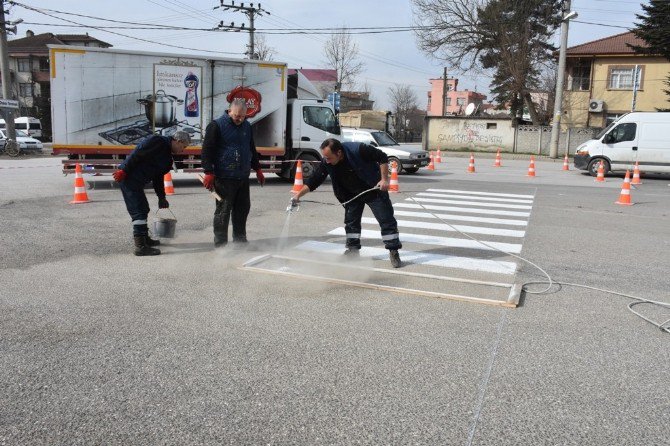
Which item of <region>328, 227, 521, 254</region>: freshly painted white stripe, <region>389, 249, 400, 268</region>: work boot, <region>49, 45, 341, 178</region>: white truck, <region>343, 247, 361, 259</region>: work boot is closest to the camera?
<region>389, 249, 400, 268</region>: work boot

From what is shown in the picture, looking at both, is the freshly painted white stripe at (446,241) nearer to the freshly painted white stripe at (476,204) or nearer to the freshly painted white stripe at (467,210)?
the freshly painted white stripe at (467,210)

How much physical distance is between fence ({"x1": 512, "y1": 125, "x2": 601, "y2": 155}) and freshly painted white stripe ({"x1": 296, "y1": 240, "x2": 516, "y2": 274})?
29846 millimetres

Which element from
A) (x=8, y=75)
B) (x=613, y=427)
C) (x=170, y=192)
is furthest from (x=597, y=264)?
(x=8, y=75)

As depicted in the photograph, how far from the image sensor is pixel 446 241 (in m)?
8.37

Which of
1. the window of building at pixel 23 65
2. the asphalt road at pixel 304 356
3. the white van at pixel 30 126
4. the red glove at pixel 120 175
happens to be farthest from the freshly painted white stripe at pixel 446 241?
the window of building at pixel 23 65

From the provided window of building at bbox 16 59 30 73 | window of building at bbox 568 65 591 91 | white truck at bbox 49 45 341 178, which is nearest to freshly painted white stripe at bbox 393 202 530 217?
white truck at bbox 49 45 341 178

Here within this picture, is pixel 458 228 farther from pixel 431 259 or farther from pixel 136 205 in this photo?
pixel 136 205

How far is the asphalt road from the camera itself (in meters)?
3.06

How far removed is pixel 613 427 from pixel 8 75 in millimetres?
30913

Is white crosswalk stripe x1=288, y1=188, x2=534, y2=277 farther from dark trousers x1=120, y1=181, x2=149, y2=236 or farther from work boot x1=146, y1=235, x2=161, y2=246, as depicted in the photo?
dark trousers x1=120, y1=181, x2=149, y2=236

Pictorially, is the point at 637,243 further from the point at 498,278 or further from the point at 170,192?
the point at 170,192

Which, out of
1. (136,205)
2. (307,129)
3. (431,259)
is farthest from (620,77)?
(136,205)

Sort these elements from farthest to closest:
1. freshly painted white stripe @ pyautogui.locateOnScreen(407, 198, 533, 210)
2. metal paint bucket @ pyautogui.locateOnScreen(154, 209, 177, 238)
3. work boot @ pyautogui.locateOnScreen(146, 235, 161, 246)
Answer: freshly painted white stripe @ pyautogui.locateOnScreen(407, 198, 533, 210)
metal paint bucket @ pyautogui.locateOnScreen(154, 209, 177, 238)
work boot @ pyautogui.locateOnScreen(146, 235, 161, 246)

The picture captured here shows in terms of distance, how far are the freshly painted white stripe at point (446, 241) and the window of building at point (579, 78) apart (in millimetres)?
36983
